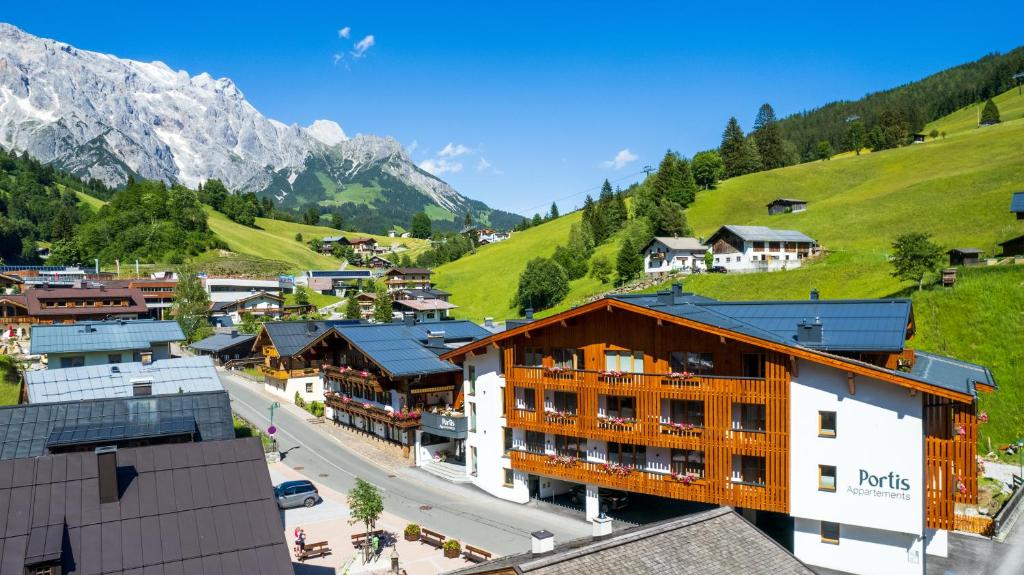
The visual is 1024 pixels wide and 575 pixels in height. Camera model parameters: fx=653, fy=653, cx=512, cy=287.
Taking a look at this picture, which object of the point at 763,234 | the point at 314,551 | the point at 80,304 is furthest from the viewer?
the point at 763,234

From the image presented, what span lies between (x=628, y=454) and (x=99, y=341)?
43.6 metres

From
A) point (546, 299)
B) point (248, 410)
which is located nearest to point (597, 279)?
point (546, 299)

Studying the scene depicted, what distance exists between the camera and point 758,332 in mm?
28328

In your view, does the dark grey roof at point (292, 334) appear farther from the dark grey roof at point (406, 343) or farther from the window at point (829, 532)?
the window at point (829, 532)

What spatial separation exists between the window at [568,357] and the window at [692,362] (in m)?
5.12

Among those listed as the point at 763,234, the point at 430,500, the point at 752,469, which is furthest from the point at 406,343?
the point at 763,234

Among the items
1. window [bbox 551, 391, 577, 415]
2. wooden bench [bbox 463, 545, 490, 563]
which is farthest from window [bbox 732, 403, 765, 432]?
wooden bench [bbox 463, 545, 490, 563]

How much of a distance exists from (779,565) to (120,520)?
1683 centimetres

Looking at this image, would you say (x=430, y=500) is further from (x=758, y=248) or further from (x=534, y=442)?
(x=758, y=248)

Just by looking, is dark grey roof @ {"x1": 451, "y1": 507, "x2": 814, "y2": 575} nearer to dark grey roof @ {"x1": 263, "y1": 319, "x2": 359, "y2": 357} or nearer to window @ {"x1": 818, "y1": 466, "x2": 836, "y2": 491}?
window @ {"x1": 818, "y1": 466, "x2": 836, "y2": 491}

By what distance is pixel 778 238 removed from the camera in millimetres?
93938

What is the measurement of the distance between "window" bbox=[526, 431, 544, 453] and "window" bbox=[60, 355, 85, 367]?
37866 mm

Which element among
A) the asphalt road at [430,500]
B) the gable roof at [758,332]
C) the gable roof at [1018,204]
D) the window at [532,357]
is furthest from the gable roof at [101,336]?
the gable roof at [1018,204]

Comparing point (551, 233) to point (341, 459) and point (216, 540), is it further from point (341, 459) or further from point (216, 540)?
point (216, 540)
